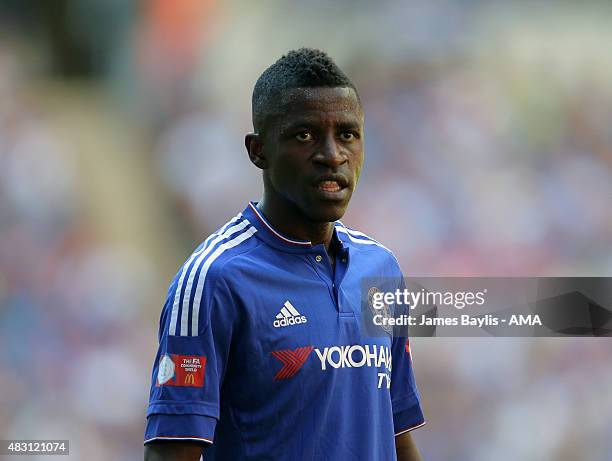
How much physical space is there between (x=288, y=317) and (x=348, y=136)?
377 millimetres

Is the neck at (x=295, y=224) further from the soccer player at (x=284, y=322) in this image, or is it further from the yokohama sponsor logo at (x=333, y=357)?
the yokohama sponsor logo at (x=333, y=357)

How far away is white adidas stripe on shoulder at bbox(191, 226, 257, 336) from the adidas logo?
0.15m

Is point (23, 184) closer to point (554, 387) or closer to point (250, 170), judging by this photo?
point (250, 170)

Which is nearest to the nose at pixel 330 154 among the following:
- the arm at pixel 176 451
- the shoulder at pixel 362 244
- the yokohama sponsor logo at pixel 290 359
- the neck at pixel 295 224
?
the neck at pixel 295 224

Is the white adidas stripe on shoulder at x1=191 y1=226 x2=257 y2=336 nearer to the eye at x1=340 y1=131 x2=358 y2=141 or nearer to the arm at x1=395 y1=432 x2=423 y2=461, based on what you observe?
the eye at x1=340 y1=131 x2=358 y2=141

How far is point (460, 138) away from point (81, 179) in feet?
5.18

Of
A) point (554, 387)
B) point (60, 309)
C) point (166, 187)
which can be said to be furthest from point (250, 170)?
point (554, 387)

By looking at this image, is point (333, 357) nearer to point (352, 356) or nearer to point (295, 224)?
point (352, 356)

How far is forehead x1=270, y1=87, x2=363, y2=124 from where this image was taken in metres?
1.90

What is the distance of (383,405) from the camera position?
6.38 ft

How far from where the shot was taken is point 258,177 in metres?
4.08

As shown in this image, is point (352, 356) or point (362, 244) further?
point (362, 244)
